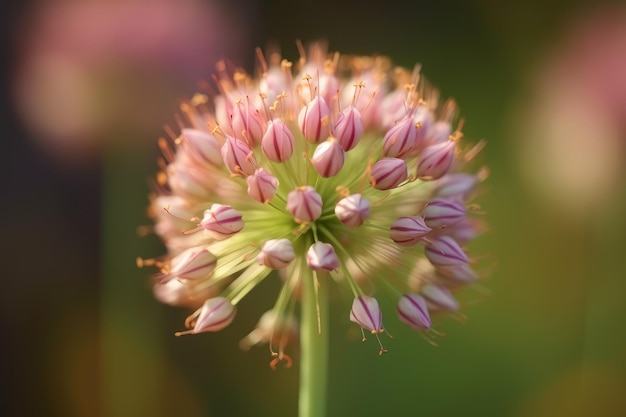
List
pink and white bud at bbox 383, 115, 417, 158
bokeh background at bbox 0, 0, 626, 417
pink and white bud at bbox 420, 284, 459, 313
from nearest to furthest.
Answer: pink and white bud at bbox 383, 115, 417, 158 → pink and white bud at bbox 420, 284, 459, 313 → bokeh background at bbox 0, 0, 626, 417

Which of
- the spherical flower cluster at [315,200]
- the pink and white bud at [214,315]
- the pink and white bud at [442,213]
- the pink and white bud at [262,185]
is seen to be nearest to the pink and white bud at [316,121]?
the spherical flower cluster at [315,200]

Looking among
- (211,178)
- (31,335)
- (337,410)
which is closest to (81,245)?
Answer: (31,335)

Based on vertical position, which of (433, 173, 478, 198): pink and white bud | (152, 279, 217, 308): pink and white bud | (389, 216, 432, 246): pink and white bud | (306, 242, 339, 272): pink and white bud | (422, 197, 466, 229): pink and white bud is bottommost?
(152, 279, 217, 308): pink and white bud

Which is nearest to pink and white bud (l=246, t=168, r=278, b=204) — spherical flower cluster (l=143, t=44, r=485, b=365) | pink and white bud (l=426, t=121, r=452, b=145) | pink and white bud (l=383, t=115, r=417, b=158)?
spherical flower cluster (l=143, t=44, r=485, b=365)

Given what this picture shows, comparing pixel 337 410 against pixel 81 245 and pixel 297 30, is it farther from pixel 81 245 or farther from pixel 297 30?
pixel 297 30

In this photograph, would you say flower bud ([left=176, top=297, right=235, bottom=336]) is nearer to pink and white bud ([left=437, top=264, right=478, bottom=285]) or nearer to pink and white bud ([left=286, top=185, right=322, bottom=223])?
pink and white bud ([left=286, top=185, right=322, bottom=223])

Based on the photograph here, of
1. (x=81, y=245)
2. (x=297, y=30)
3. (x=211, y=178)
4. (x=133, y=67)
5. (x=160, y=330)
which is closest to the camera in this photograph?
(x=211, y=178)

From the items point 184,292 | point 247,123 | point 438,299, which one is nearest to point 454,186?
point 438,299
